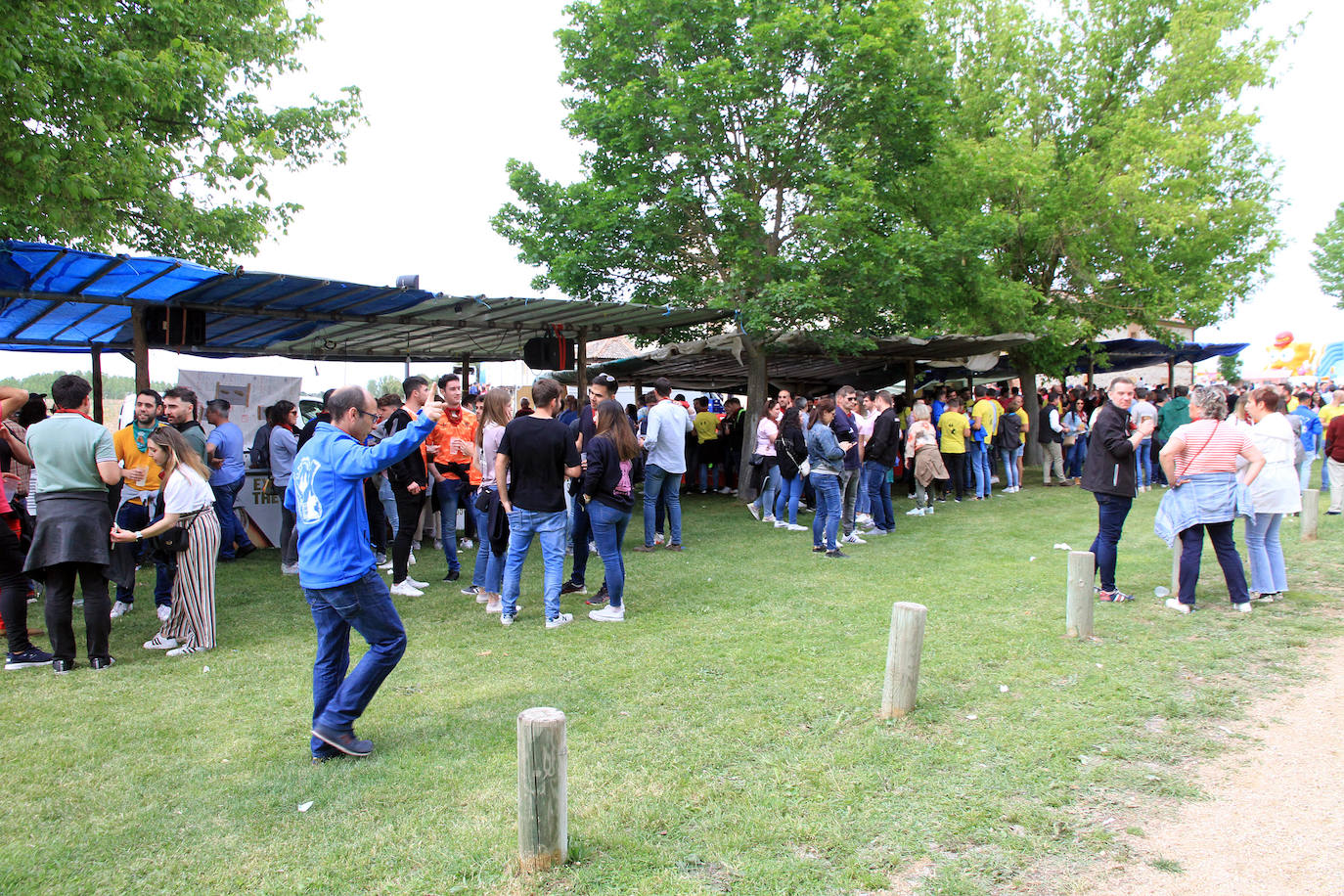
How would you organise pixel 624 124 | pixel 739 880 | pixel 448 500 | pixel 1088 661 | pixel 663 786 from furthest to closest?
pixel 624 124
pixel 448 500
pixel 1088 661
pixel 663 786
pixel 739 880

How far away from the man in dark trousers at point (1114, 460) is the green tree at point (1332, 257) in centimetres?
4013

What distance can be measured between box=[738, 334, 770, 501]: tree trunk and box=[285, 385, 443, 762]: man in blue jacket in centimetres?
979

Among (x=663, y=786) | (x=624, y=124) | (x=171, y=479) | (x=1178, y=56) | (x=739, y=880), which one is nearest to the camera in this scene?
(x=739, y=880)

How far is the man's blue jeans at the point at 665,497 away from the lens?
973 centimetres

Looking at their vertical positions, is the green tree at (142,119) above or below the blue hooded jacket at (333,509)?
above

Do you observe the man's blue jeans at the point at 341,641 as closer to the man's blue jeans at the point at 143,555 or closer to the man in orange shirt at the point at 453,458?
the man's blue jeans at the point at 143,555

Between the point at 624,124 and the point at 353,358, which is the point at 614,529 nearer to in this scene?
the point at 624,124

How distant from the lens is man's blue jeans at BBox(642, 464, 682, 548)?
9.73 metres

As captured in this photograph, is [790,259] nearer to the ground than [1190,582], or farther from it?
farther from it

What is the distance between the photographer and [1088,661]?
5.33m

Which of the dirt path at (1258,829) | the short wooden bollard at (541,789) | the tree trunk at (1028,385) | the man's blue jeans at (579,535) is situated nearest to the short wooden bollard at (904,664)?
the dirt path at (1258,829)

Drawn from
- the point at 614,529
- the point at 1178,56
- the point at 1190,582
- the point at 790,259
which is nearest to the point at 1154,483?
the point at 1178,56

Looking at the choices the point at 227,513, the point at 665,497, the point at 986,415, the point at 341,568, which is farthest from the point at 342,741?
the point at 986,415

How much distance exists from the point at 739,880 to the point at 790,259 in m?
9.80
